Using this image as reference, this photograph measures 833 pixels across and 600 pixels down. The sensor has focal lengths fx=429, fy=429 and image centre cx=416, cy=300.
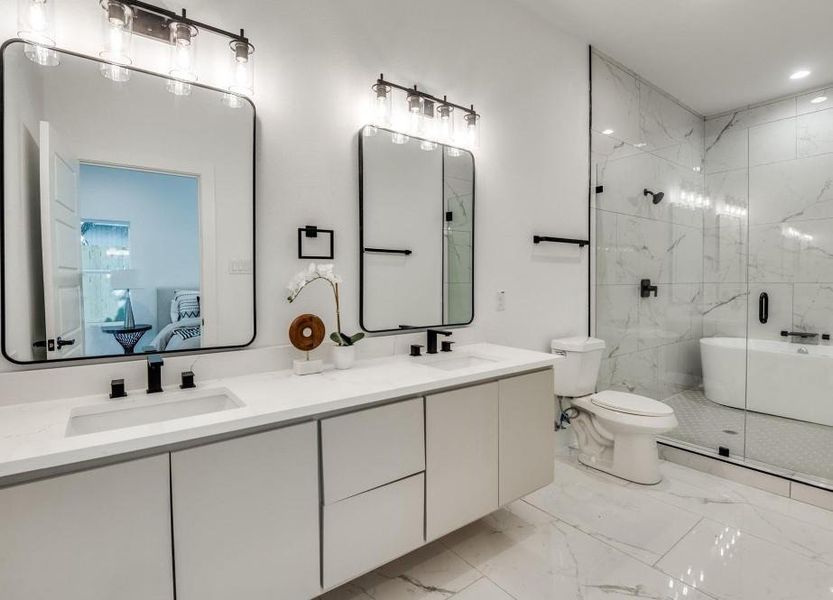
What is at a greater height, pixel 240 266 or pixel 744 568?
pixel 240 266

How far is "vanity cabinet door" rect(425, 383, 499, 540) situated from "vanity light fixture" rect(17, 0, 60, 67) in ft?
5.36

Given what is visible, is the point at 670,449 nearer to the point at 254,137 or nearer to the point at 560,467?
the point at 560,467

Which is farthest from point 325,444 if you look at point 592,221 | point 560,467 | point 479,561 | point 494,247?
point 592,221

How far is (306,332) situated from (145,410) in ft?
1.93

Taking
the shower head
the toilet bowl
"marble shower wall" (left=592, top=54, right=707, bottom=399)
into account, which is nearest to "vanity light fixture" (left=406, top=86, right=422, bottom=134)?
"marble shower wall" (left=592, top=54, right=707, bottom=399)

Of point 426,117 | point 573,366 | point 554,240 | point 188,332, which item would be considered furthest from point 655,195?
point 188,332

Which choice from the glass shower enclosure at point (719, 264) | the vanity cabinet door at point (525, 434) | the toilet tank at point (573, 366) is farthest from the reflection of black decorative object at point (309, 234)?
the glass shower enclosure at point (719, 264)

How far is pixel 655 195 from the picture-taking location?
134 inches

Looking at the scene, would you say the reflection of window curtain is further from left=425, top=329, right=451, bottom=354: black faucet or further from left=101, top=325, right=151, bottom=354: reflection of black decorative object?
left=425, top=329, right=451, bottom=354: black faucet

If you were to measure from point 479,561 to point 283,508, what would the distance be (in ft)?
3.37

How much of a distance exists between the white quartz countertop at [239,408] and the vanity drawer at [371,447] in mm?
50

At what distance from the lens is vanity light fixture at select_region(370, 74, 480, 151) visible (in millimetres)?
1998

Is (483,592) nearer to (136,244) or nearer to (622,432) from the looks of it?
(622,432)

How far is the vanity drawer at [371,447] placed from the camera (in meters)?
1.35
